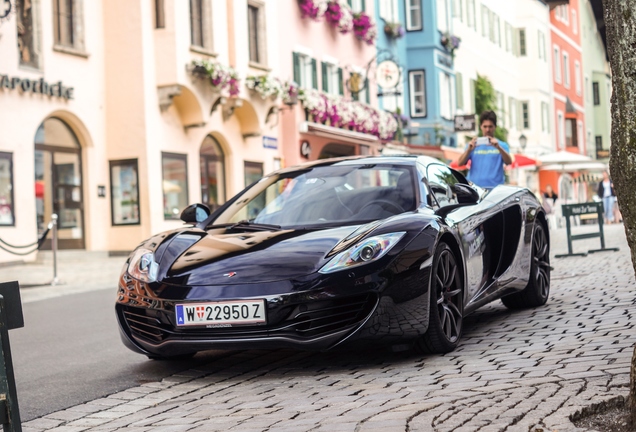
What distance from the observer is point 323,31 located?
36.1 meters

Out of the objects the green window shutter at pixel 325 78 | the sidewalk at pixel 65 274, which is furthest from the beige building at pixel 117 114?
the green window shutter at pixel 325 78

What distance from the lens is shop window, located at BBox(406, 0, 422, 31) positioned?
43219 mm

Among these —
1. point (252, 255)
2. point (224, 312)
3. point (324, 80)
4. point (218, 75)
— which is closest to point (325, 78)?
point (324, 80)

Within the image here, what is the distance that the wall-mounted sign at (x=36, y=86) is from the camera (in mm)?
22266

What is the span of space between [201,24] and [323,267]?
77.1 ft

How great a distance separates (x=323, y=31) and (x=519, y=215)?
28305 millimetres

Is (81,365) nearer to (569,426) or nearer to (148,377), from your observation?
(148,377)

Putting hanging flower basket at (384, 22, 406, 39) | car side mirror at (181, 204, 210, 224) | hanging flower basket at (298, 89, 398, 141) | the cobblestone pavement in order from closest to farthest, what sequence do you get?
the cobblestone pavement < car side mirror at (181, 204, 210, 224) < hanging flower basket at (298, 89, 398, 141) < hanging flower basket at (384, 22, 406, 39)

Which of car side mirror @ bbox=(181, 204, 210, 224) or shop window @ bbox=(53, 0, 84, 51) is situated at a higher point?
shop window @ bbox=(53, 0, 84, 51)

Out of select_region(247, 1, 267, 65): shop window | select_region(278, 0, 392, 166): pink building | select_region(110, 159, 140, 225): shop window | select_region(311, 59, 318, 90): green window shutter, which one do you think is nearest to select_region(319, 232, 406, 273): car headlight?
select_region(110, 159, 140, 225): shop window

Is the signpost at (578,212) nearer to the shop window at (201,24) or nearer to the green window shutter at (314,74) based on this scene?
the shop window at (201,24)

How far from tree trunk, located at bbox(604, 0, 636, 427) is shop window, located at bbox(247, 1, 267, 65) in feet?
91.4

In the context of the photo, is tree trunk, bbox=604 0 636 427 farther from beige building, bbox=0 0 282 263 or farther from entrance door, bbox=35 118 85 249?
entrance door, bbox=35 118 85 249

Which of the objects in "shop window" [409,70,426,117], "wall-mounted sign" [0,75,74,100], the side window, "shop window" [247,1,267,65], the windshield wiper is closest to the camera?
the windshield wiper
